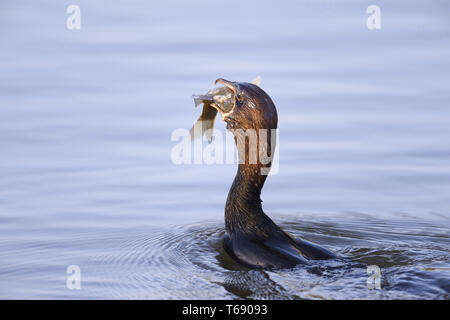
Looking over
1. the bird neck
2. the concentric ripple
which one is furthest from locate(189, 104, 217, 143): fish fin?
the concentric ripple

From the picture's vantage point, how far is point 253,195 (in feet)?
22.6

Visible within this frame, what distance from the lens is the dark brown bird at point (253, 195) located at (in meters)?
6.49

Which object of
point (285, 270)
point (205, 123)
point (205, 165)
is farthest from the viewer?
point (205, 165)

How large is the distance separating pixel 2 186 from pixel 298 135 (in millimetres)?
3537

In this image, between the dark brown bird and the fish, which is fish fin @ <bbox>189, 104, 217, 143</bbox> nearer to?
the fish

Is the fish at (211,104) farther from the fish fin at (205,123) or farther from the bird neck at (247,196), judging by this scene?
the bird neck at (247,196)

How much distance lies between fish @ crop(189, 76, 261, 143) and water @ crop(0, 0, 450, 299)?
996 millimetres

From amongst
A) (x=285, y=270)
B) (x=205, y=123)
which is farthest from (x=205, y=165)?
(x=285, y=270)

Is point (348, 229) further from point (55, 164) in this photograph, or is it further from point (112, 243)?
point (55, 164)

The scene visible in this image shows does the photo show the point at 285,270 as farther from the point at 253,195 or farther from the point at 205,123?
the point at 205,123

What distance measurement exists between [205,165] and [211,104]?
253 centimetres

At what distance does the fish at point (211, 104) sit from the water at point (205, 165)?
3.27 feet

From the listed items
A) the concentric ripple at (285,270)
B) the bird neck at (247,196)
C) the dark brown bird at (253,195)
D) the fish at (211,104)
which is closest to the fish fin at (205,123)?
the fish at (211,104)

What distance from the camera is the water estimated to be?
6453mm
